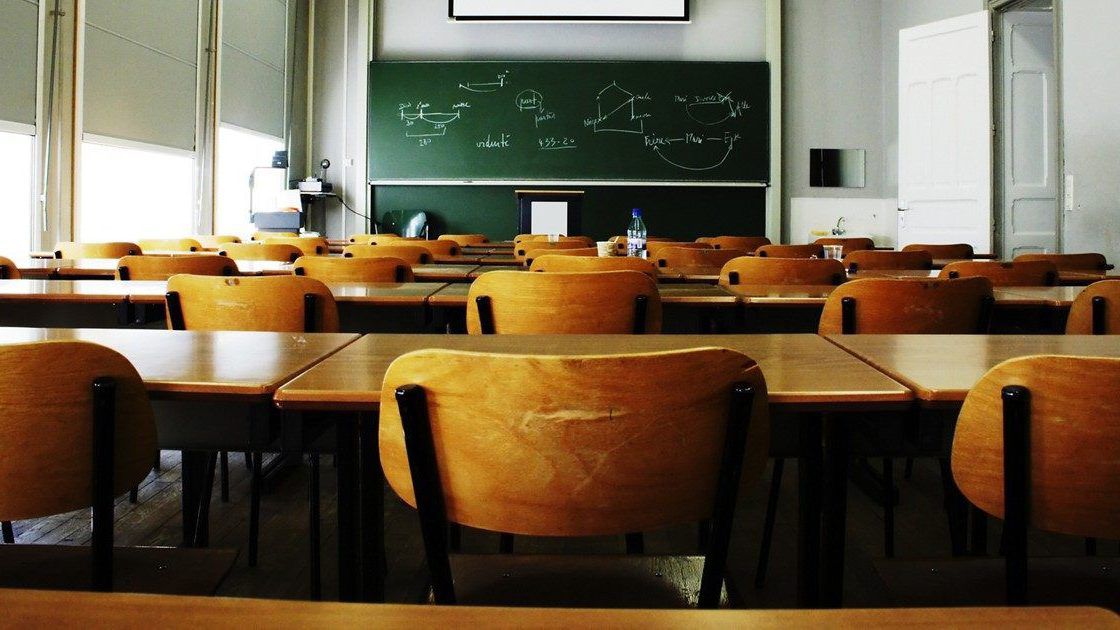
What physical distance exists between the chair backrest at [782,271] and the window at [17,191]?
5.02m

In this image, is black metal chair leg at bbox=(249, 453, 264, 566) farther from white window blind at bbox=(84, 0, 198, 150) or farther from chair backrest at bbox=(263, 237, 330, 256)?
white window blind at bbox=(84, 0, 198, 150)

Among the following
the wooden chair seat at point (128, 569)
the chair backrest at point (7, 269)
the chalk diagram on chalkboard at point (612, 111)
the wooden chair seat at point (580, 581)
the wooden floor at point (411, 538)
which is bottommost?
the wooden floor at point (411, 538)

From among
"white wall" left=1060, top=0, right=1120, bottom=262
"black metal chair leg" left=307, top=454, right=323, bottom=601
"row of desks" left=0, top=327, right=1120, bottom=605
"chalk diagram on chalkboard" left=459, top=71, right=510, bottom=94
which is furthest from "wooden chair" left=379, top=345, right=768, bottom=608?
"chalk diagram on chalkboard" left=459, top=71, right=510, bottom=94

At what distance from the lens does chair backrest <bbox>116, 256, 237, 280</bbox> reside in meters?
2.99

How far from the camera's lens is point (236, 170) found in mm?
8625

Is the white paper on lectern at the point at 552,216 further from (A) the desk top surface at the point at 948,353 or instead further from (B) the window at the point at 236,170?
(A) the desk top surface at the point at 948,353

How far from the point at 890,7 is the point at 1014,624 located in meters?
10.2

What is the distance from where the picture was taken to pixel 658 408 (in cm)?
88

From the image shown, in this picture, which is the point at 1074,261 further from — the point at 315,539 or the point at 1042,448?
the point at 315,539

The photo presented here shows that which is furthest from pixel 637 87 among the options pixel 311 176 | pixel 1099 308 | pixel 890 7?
pixel 1099 308

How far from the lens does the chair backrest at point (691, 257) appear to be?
409cm

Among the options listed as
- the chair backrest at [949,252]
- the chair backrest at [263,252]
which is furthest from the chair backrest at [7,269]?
the chair backrest at [949,252]

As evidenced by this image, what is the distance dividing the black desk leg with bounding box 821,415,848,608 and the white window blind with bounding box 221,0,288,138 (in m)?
8.01

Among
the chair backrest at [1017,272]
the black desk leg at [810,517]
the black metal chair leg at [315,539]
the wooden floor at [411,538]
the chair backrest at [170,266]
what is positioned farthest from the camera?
the chair backrest at [1017,272]
